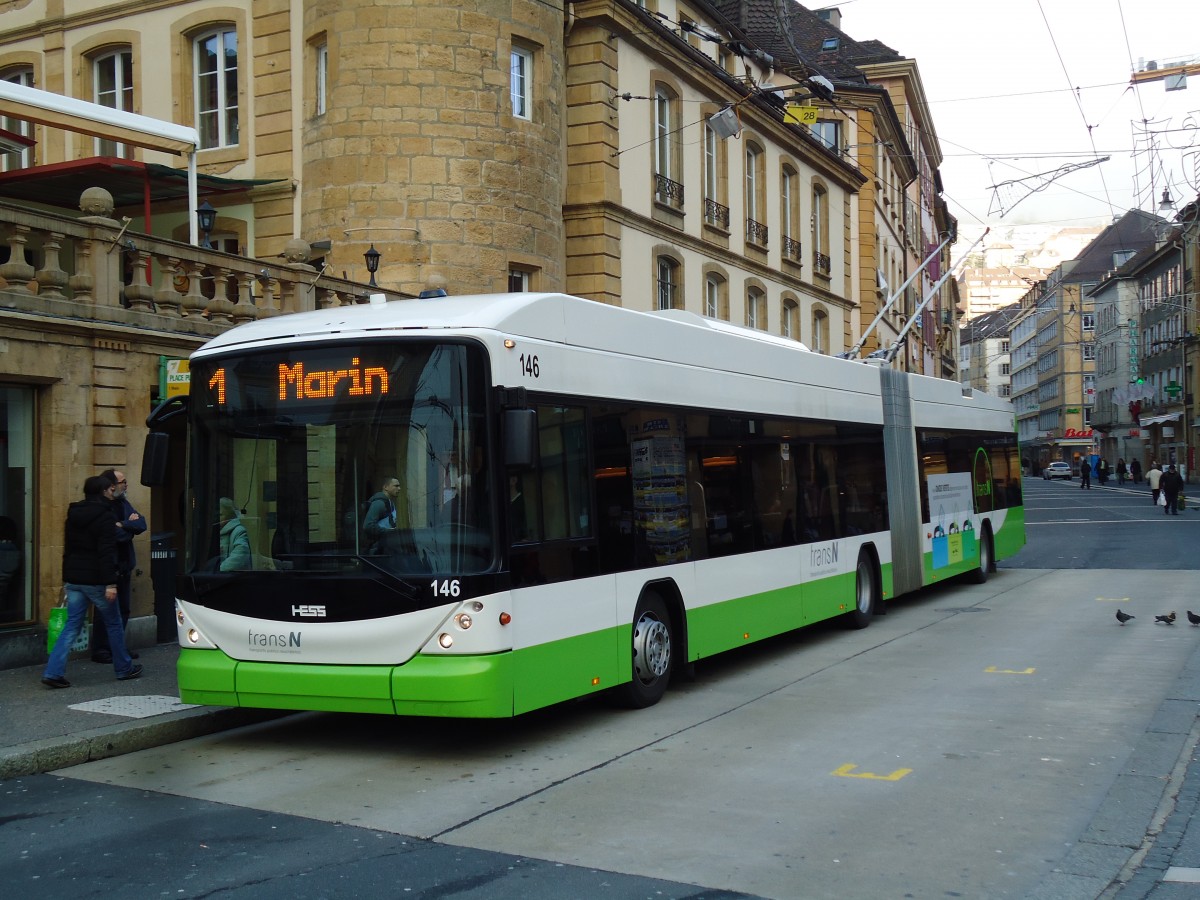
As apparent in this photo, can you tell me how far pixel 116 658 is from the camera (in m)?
10.9

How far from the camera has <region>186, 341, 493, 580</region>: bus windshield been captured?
316 inches

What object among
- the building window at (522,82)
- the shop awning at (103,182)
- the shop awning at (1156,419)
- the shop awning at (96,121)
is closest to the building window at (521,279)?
the building window at (522,82)

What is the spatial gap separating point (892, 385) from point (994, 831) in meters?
11.0

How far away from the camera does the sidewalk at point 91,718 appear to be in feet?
27.1

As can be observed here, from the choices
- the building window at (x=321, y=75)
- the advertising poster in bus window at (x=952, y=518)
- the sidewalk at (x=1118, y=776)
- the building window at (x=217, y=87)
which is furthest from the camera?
the building window at (x=217, y=87)

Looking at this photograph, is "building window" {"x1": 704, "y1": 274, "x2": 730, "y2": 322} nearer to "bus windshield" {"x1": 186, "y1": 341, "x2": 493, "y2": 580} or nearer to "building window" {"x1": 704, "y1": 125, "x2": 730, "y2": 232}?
"building window" {"x1": 704, "y1": 125, "x2": 730, "y2": 232}

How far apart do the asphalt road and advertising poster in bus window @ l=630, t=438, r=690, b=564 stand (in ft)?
4.12

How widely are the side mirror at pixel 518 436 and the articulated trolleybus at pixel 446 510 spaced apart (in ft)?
0.04

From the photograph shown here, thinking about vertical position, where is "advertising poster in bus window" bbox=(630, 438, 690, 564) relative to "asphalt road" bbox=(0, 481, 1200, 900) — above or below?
above

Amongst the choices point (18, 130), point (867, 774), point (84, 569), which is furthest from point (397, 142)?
point (867, 774)

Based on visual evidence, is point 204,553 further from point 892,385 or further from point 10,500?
point 892,385

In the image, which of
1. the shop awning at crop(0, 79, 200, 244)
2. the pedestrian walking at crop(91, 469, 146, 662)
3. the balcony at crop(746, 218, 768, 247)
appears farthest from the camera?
the balcony at crop(746, 218, 768, 247)

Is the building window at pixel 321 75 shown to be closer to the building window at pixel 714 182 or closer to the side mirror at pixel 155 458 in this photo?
the building window at pixel 714 182

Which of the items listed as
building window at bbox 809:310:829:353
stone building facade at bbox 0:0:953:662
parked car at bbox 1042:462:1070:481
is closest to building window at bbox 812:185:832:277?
building window at bbox 809:310:829:353
